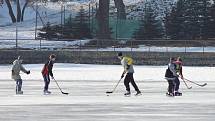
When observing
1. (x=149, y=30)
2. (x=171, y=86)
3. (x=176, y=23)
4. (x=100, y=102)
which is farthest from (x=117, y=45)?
(x=100, y=102)

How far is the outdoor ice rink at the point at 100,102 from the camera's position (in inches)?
585

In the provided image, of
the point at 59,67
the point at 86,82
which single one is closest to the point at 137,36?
the point at 59,67

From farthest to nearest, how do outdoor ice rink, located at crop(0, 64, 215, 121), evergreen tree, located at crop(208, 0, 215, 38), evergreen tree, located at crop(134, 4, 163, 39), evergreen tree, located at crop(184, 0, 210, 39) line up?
evergreen tree, located at crop(134, 4, 163, 39) → evergreen tree, located at crop(184, 0, 210, 39) → evergreen tree, located at crop(208, 0, 215, 38) → outdoor ice rink, located at crop(0, 64, 215, 121)

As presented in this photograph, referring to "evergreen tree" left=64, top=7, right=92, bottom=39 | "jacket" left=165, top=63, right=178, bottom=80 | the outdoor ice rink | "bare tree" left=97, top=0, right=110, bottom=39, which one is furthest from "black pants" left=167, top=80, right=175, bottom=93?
"evergreen tree" left=64, top=7, right=92, bottom=39

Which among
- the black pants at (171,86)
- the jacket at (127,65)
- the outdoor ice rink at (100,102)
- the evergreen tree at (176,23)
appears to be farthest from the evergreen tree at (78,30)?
the black pants at (171,86)

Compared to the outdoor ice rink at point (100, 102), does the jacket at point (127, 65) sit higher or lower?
higher

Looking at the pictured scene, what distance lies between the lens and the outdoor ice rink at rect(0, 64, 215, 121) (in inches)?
585

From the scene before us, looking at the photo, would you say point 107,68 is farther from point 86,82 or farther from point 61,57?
point 86,82

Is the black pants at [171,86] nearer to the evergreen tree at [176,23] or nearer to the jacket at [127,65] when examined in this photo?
the jacket at [127,65]

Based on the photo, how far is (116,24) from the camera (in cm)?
5144

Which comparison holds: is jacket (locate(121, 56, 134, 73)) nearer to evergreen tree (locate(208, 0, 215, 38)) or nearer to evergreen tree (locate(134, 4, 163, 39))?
evergreen tree (locate(134, 4, 163, 39))

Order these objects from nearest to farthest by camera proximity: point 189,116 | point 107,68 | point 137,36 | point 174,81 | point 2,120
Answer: point 2,120 < point 189,116 < point 174,81 < point 107,68 < point 137,36

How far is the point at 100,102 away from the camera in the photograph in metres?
18.6

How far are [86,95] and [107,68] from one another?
15796 mm
